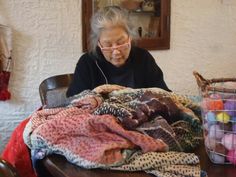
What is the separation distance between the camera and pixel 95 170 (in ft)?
2.89

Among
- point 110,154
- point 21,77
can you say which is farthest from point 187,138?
point 21,77

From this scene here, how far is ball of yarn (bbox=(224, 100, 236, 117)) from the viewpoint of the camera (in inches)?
35.2

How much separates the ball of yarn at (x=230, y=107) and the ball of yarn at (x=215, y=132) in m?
0.05

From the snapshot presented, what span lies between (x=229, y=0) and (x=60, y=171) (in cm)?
245

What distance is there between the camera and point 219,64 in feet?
9.85

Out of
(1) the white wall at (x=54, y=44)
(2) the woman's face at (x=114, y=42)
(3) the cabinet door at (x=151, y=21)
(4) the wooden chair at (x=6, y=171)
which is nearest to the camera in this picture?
(4) the wooden chair at (x=6, y=171)

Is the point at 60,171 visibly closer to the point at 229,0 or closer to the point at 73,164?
the point at 73,164

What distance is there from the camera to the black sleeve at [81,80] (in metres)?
1.74

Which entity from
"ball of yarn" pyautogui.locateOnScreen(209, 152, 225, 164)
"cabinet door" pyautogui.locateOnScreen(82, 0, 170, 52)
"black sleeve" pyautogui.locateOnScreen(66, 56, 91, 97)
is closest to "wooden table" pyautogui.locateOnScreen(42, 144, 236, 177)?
"ball of yarn" pyautogui.locateOnScreen(209, 152, 225, 164)

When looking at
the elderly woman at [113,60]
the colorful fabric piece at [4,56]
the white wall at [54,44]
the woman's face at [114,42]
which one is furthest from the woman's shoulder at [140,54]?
the colorful fabric piece at [4,56]

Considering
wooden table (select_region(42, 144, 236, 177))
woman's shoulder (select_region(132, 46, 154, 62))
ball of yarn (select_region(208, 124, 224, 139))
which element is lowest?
wooden table (select_region(42, 144, 236, 177))

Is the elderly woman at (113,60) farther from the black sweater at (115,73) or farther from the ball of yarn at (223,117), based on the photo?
the ball of yarn at (223,117)

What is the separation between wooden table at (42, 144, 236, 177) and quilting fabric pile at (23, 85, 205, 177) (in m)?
0.01

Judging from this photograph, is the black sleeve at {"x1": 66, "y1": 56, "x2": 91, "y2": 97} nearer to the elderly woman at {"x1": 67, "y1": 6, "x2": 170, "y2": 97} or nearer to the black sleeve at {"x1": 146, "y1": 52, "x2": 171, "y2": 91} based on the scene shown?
the elderly woman at {"x1": 67, "y1": 6, "x2": 170, "y2": 97}
